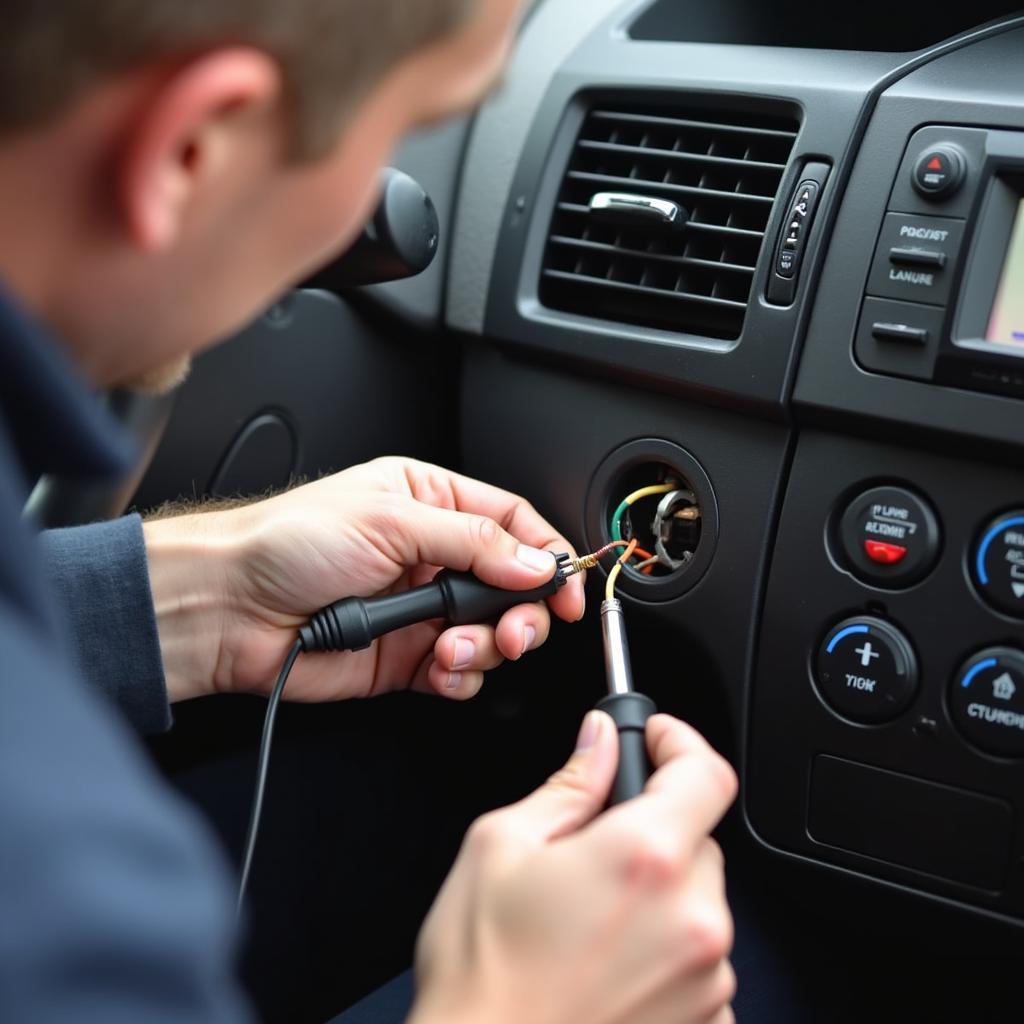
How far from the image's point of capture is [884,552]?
3.23 ft

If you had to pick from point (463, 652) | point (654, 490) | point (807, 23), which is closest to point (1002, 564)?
point (654, 490)

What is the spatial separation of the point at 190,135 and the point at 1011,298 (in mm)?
649

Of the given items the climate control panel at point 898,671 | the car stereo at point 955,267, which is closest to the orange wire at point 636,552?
the climate control panel at point 898,671

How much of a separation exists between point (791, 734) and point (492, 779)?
487 mm

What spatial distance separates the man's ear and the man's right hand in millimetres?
353

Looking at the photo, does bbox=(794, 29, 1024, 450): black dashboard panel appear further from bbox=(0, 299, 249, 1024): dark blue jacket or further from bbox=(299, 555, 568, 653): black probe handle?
bbox=(0, 299, 249, 1024): dark blue jacket

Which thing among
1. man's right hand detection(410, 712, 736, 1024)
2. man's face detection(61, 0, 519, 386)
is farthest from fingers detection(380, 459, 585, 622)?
man's face detection(61, 0, 519, 386)

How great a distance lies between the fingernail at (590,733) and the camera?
2.49 feet

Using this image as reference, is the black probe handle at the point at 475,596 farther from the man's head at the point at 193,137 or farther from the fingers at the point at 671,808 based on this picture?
the man's head at the point at 193,137

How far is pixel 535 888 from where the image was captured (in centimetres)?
65

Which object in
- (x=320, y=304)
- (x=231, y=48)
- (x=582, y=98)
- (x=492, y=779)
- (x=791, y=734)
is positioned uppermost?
(x=231, y=48)

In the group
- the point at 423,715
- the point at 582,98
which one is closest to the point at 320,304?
the point at 582,98

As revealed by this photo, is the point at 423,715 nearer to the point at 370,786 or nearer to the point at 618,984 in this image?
the point at 370,786

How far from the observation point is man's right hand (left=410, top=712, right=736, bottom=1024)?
0.63 meters
